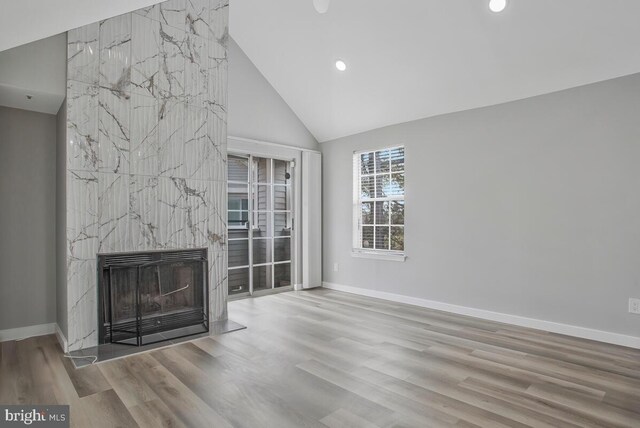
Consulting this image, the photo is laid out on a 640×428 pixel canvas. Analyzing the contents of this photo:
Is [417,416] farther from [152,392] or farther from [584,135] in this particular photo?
[584,135]

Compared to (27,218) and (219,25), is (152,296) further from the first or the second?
(219,25)

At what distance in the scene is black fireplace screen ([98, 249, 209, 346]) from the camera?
3.39 meters

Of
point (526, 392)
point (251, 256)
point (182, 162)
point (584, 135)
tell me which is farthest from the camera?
point (251, 256)

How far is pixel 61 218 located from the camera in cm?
348

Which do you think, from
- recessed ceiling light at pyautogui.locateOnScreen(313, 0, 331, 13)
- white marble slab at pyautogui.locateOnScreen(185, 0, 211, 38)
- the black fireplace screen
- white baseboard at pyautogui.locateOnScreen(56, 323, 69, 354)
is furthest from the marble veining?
white baseboard at pyautogui.locateOnScreen(56, 323, 69, 354)

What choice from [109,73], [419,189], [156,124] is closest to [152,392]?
[156,124]

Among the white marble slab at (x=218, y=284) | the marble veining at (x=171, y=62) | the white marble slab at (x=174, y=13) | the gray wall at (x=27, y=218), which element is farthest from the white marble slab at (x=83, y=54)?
the white marble slab at (x=218, y=284)

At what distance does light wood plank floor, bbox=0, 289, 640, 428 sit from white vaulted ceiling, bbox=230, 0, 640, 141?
8.64ft

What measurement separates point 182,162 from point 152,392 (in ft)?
7.58

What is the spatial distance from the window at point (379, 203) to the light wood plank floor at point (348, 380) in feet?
5.37

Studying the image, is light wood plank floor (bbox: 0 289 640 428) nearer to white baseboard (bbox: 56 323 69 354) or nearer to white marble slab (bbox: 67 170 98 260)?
white baseboard (bbox: 56 323 69 354)

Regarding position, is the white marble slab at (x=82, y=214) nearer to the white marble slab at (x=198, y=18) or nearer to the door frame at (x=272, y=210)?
the white marble slab at (x=198, y=18)

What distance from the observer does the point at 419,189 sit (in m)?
4.89

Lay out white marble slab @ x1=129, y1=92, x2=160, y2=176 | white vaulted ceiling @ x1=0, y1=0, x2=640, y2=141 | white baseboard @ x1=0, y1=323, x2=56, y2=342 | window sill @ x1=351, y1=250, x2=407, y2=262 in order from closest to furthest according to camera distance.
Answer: white vaulted ceiling @ x1=0, y1=0, x2=640, y2=141 → white baseboard @ x1=0, y1=323, x2=56, y2=342 → white marble slab @ x1=129, y1=92, x2=160, y2=176 → window sill @ x1=351, y1=250, x2=407, y2=262
